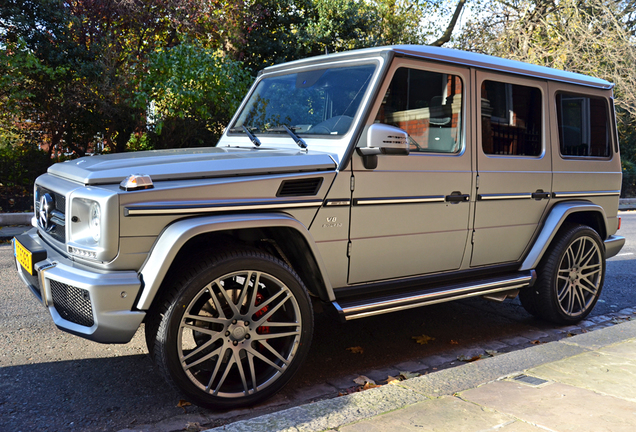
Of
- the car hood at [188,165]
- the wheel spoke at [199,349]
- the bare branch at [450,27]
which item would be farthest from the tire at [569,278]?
the bare branch at [450,27]

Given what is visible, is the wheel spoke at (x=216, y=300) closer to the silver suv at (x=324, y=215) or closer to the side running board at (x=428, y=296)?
the silver suv at (x=324, y=215)

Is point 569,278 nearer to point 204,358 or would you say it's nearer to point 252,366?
point 252,366

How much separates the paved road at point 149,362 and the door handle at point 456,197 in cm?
121

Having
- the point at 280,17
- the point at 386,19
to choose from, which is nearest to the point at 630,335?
the point at 280,17

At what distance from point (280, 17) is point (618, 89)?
13.5m

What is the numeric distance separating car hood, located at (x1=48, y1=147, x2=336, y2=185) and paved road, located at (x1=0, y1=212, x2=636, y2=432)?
131 cm

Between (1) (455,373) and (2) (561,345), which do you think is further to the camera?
(2) (561,345)

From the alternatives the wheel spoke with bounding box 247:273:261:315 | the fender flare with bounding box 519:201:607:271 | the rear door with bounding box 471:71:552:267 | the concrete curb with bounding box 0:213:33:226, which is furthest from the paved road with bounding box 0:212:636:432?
the concrete curb with bounding box 0:213:33:226

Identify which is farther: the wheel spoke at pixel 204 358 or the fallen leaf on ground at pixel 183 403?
the fallen leaf on ground at pixel 183 403

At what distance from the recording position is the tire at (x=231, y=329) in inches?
117

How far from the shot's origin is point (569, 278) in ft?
16.7

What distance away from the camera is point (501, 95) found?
4477 millimetres

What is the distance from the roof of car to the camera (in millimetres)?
3860

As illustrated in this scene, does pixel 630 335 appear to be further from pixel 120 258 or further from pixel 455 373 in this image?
pixel 120 258
